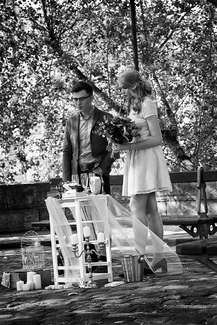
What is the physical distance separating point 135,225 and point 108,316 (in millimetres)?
2155

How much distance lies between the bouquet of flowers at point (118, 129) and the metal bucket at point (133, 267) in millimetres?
1090

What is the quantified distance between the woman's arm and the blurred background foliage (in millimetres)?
11880

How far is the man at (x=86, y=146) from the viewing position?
24.7 feet

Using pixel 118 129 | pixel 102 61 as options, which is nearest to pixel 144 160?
pixel 118 129

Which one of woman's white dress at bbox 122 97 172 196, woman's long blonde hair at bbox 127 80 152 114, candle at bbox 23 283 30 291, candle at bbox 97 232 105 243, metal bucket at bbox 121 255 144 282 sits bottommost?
candle at bbox 23 283 30 291

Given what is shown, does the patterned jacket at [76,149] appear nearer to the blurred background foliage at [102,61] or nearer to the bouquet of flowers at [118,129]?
the bouquet of flowers at [118,129]

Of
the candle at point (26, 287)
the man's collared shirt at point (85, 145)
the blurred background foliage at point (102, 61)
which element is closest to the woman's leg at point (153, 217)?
the man's collared shirt at point (85, 145)

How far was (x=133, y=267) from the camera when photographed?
6555 millimetres

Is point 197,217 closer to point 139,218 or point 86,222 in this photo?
point 139,218

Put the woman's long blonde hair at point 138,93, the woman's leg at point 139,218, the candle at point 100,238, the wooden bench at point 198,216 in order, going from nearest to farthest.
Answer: the candle at point 100,238 → the woman's leg at point 139,218 → the woman's long blonde hair at point 138,93 → the wooden bench at point 198,216

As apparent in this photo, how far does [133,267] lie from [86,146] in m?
1.55

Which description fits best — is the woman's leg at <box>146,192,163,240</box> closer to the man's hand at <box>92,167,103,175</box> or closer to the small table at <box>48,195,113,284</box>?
the small table at <box>48,195,113,284</box>

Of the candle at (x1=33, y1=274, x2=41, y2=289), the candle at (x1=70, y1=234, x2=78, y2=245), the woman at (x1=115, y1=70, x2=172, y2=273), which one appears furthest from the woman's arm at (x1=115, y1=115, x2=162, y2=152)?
the candle at (x1=33, y1=274, x2=41, y2=289)

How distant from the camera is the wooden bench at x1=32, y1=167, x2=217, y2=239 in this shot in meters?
9.97
